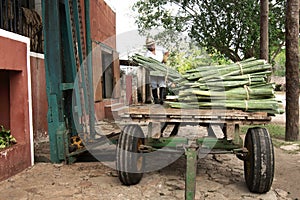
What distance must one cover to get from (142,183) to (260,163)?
61.4 inches

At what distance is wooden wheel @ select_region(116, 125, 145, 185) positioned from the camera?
4.22m

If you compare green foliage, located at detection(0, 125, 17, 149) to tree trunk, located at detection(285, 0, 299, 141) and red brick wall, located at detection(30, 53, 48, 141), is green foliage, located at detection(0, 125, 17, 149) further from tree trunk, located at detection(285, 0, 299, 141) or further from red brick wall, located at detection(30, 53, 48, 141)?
tree trunk, located at detection(285, 0, 299, 141)

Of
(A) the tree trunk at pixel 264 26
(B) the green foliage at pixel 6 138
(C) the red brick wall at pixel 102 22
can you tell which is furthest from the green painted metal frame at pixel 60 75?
(A) the tree trunk at pixel 264 26

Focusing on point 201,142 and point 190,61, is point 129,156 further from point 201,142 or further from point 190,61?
point 190,61

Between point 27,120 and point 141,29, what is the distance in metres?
12.8

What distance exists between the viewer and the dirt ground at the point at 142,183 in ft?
13.3

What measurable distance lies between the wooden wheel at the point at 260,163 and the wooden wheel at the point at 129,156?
1.42 metres

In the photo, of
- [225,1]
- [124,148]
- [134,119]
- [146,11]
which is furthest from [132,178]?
[146,11]

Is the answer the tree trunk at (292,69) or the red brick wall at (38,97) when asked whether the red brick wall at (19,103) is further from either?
the tree trunk at (292,69)

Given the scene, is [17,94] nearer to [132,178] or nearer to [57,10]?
[57,10]

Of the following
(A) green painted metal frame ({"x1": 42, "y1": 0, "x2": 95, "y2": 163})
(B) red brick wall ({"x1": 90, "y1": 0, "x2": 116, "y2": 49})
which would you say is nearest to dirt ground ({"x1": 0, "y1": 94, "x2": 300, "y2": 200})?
(A) green painted metal frame ({"x1": 42, "y1": 0, "x2": 95, "y2": 163})

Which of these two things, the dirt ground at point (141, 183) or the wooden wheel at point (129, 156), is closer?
the dirt ground at point (141, 183)

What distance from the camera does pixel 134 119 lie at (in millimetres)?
4129

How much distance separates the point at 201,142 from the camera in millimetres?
4191
